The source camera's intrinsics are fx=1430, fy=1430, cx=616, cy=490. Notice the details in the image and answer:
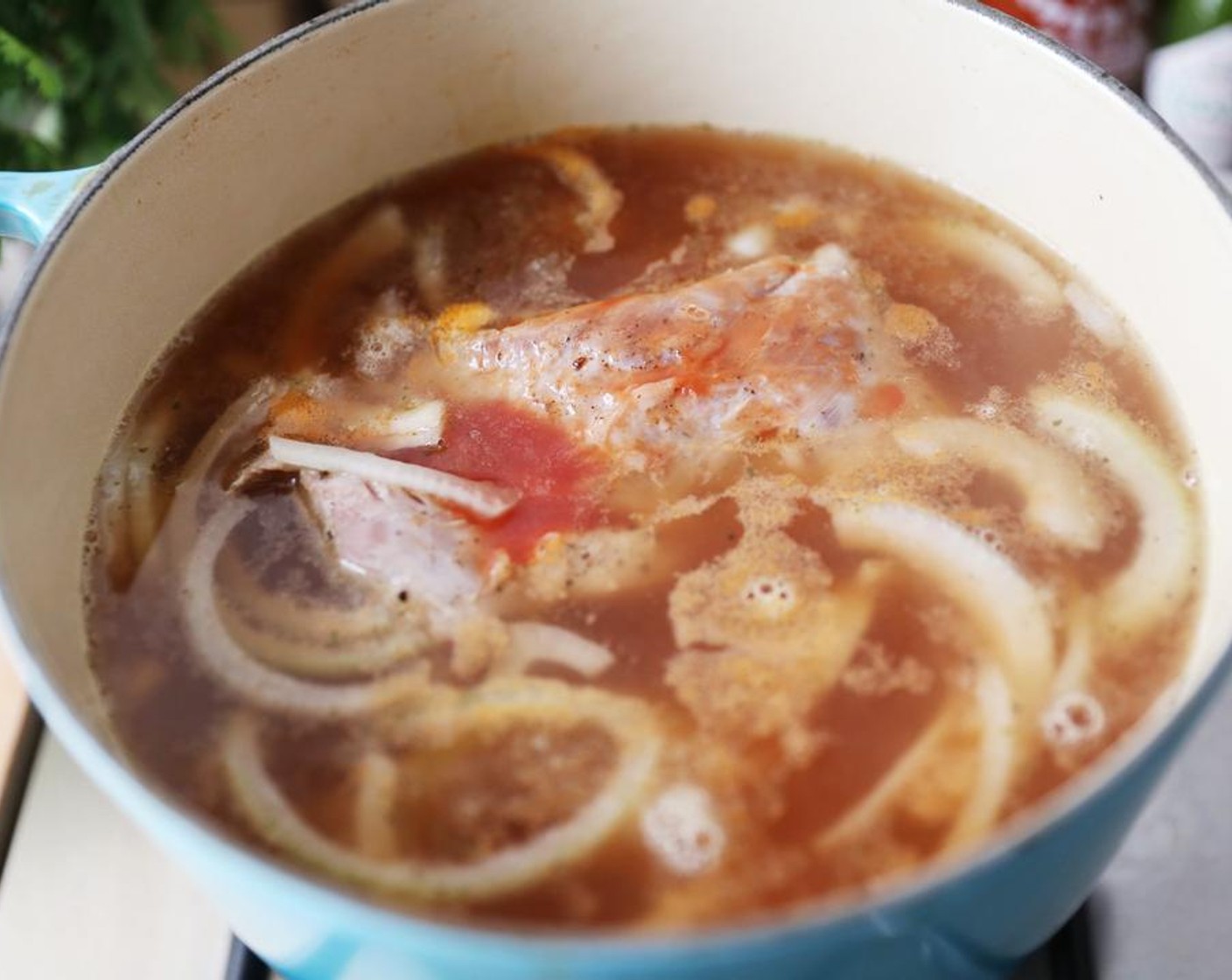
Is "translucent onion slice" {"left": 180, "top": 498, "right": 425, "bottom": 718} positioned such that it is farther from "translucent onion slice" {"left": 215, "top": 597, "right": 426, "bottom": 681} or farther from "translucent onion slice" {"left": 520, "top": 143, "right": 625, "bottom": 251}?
"translucent onion slice" {"left": 520, "top": 143, "right": 625, "bottom": 251}

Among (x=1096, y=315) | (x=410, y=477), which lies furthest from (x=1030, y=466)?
(x=410, y=477)

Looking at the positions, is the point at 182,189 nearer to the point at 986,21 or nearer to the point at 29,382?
the point at 29,382

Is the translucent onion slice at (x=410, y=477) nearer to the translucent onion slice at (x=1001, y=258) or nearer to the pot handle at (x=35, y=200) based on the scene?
the pot handle at (x=35, y=200)

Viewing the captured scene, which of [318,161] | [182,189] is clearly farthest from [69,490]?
[318,161]

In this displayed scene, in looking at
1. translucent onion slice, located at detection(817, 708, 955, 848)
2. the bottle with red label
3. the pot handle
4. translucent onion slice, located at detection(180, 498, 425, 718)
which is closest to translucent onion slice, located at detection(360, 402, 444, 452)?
translucent onion slice, located at detection(180, 498, 425, 718)

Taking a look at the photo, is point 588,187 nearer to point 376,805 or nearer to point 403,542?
point 403,542

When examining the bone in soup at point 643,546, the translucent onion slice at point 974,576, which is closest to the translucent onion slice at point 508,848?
the bone in soup at point 643,546
